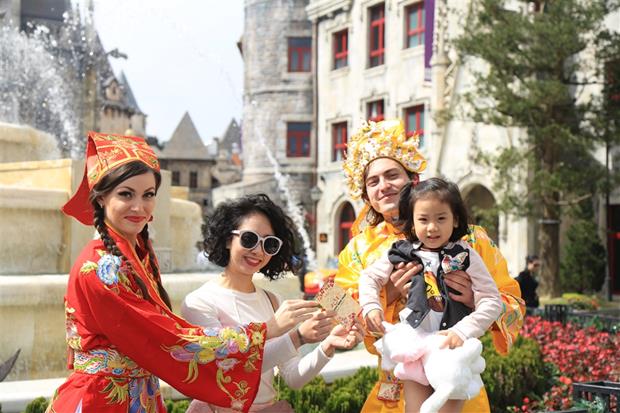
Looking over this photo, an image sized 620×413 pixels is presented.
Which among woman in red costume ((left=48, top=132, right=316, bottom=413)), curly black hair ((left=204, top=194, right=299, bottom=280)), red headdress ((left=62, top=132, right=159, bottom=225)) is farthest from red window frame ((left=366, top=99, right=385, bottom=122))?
woman in red costume ((left=48, top=132, right=316, bottom=413))

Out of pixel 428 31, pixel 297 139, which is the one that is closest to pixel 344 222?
pixel 297 139

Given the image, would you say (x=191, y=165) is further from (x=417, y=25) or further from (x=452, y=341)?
(x=452, y=341)

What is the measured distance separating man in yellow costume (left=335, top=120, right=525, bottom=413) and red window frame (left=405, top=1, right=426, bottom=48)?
2599 centimetres

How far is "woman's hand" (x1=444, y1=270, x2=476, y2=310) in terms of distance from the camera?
3494 millimetres

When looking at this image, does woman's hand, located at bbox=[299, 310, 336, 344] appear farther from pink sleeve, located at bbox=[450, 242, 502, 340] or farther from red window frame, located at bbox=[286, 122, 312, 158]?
red window frame, located at bbox=[286, 122, 312, 158]

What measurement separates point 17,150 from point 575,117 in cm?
1312

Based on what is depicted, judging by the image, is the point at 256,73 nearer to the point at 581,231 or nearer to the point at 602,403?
the point at 581,231

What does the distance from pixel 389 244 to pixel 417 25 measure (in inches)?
1062

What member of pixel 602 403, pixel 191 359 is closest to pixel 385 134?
pixel 191 359

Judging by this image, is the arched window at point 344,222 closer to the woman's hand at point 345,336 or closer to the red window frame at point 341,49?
the red window frame at point 341,49

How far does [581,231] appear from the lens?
22.6 metres

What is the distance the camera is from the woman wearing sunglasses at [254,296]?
3.51 m

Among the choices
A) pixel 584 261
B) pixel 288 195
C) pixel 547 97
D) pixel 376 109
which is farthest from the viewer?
pixel 288 195

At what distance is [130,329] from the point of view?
313 cm
